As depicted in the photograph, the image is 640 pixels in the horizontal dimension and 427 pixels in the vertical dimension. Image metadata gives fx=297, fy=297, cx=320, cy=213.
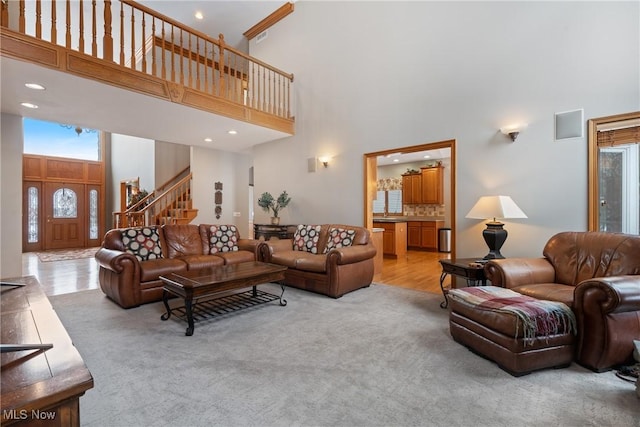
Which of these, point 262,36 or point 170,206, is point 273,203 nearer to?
point 170,206

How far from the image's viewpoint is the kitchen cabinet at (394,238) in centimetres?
692

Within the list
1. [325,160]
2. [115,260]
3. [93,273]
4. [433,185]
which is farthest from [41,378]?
[433,185]

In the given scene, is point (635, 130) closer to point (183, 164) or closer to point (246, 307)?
point (246, 307)

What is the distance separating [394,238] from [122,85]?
571cm

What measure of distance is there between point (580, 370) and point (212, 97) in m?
5.20

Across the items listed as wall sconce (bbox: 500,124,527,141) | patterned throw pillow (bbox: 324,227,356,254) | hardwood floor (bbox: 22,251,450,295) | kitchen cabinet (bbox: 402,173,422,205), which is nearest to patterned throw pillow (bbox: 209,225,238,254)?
patterned throw pillow (bbox: 324,227,356,254)

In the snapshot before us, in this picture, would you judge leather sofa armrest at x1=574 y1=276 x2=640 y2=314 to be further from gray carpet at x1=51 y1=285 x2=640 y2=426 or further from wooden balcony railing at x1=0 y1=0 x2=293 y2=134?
wooden balcony railing at x1=0 y1=0 x2=293 y2=134

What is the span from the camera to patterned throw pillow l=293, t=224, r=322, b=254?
4.86 metres

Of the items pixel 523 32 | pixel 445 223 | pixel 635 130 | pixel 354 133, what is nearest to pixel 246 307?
pixel 354 133

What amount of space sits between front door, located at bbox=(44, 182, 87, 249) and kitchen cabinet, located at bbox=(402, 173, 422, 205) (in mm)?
10510

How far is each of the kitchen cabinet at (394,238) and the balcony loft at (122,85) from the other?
10.3 ft

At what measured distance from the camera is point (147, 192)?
8477mm

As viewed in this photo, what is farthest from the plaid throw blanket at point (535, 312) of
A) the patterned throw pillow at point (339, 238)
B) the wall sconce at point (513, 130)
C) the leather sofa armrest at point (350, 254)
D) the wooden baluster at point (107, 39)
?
the wooden baluster at point (107, 39)

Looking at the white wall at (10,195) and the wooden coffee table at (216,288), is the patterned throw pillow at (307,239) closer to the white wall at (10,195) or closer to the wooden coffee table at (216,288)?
the wooden coffee table at (216,288)
